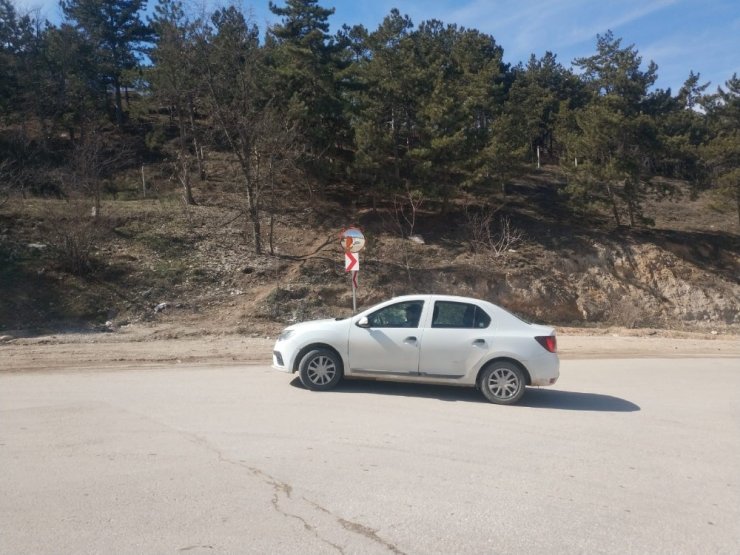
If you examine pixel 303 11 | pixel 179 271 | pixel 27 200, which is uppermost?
pixel 303 11

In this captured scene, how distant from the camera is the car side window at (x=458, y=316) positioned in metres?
9.45

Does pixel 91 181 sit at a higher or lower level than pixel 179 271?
higher

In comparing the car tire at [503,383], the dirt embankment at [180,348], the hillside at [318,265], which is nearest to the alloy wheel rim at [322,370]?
the car tire at [503,383]

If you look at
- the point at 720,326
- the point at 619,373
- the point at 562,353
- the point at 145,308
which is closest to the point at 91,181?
the point at 145,308

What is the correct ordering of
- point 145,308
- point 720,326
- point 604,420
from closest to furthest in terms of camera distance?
point 604,420
point 145,308
point 720,326

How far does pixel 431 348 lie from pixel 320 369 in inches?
68.7

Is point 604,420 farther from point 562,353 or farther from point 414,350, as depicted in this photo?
point 562,353

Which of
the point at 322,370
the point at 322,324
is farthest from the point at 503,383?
the point at 322,324

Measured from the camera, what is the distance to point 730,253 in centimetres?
3147

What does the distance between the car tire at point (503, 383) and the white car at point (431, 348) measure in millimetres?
15

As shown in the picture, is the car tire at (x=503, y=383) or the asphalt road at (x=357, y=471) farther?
the car tire at (x=503, y=383)

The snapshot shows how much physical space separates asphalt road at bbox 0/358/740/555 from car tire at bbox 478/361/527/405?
289 millimetres

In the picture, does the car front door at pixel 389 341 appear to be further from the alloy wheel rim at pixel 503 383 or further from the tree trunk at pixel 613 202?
the tree trunk at pixel 613 202

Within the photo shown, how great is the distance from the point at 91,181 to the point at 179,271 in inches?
203
